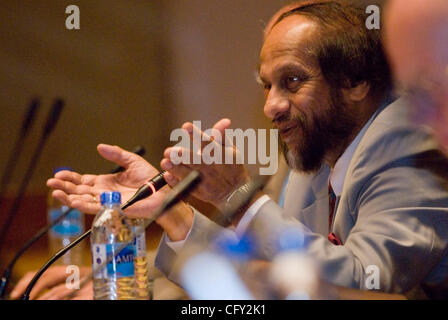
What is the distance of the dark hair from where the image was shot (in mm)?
1629

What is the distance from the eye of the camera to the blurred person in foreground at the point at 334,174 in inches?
51.1

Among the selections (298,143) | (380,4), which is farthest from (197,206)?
(380,4)

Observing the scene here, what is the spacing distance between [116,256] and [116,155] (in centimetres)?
47

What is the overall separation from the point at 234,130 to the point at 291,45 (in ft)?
0.97

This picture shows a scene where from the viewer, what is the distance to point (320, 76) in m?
1.64

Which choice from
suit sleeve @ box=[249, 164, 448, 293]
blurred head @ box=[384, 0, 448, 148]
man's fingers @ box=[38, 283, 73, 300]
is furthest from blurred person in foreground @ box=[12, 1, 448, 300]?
man's fingers @ box=[38, 283, 73, 300]

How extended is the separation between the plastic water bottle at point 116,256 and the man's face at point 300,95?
1.79ft

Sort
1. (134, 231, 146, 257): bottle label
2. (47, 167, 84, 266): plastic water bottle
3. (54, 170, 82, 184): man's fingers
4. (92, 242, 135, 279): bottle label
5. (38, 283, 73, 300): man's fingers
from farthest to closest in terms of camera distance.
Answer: (47, 167, 84, 266): plastic water bottle → (38, 283, 73, 300): man's fingers → (54, 170, 82, 184): man's fingers → (134, 231, 146, 257): bottle label → (92, 242, 135, 279): bottle label

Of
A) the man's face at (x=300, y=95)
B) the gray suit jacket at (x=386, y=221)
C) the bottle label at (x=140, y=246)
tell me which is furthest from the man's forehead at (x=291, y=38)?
the bottle label at (x=140, y=246)

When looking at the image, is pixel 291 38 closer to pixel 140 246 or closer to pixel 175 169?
pixel 175 169

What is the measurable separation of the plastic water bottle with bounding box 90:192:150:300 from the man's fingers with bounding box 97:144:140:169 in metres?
0.21

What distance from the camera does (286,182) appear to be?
2.00 metres

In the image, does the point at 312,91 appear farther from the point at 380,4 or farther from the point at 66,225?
the point at 66,225

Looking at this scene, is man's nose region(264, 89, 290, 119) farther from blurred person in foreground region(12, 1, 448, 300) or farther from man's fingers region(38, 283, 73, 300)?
man's fingers region(38, 283, 73, 300)
